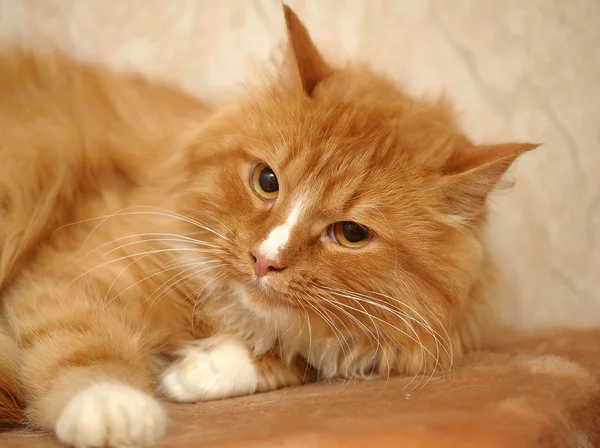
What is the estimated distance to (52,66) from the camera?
1.73 meters

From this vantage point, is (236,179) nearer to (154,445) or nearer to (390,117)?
(390,117)

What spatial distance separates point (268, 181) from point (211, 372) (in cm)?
45

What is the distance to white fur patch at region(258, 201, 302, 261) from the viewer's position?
1.18 meters

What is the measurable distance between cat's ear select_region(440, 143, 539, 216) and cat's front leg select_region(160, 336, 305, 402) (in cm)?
57

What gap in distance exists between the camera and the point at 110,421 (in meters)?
0.92

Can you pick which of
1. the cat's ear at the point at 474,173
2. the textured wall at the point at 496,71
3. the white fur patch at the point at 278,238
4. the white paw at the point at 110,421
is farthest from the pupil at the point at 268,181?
the textured wall at the point at 496,71

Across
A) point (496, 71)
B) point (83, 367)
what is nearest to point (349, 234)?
point (83, 367)

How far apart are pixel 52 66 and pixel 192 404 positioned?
1.11m

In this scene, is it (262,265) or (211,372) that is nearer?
(262,265)

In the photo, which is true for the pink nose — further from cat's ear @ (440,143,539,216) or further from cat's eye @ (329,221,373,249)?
cat's ear @ (440,143,539,216)

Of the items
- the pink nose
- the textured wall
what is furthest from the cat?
the textured wall

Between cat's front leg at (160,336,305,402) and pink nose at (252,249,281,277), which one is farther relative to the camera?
cat's front leg at (160,336,305,402)

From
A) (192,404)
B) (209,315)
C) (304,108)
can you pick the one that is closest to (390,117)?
(304,108)

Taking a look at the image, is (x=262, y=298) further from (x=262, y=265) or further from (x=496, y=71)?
(x=496, y=71)
